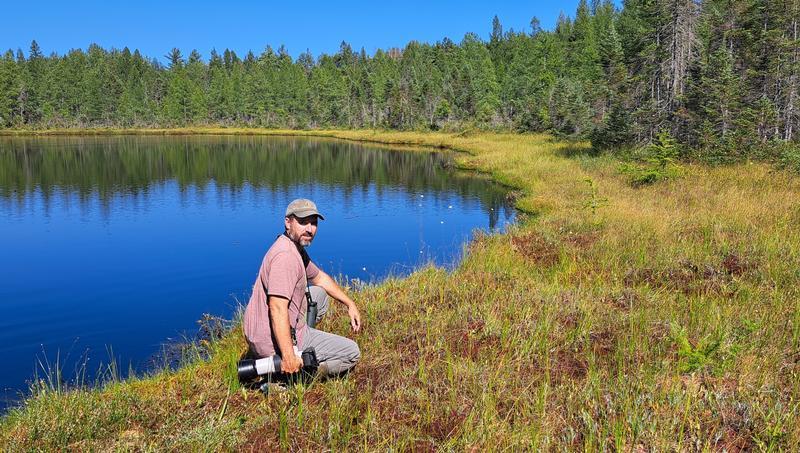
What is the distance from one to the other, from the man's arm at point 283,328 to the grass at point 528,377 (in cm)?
32

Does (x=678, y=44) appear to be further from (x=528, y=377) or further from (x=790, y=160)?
(x=528, y=377)

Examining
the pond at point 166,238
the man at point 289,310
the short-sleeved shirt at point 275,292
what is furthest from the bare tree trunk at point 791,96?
the short-sleeved shirt at point 275,292

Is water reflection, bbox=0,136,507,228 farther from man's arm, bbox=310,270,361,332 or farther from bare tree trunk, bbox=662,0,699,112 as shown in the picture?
man's arm, bbox=310,270,361,332

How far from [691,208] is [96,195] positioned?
1080 inches

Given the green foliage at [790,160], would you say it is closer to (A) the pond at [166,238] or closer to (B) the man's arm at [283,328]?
(A) the pond at [166,238]

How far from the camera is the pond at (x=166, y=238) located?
33.2 feet

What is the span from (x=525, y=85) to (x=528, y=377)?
3158 inches

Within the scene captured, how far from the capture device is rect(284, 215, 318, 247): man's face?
4.93m

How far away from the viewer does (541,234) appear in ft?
41.9

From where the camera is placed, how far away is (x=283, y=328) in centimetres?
460

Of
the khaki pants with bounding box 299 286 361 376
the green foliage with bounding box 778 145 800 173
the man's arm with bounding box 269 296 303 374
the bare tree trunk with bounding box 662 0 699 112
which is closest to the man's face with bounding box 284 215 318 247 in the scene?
the man's arm with bounding box 269 296 303 374

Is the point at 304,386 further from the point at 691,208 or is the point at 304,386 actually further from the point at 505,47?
the point at 505,47

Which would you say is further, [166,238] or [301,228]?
[166,238]

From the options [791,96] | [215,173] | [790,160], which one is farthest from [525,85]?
[790,160]
